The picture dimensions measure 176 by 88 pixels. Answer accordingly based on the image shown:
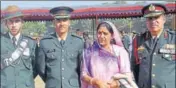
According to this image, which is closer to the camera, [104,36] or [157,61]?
[104,36]

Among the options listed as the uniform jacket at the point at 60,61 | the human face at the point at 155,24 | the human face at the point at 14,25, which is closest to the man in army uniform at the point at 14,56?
the human face at the point at 14,25

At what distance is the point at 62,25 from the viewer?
340 centimetres

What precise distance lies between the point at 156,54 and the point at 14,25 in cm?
143

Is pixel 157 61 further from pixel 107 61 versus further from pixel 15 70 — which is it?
pixel 15 70

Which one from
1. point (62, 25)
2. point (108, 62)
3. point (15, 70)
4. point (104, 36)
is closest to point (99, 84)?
point (108, 62)

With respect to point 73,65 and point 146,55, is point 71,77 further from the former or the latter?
point 146,55

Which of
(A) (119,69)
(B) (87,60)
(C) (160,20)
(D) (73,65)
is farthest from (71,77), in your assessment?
(C) (160,20)

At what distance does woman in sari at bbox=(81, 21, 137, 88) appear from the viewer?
125 inches

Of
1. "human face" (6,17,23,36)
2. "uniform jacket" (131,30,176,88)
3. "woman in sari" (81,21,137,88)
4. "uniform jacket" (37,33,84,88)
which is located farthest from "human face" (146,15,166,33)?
"human face" (6,17,23,36)

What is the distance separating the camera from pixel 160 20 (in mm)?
3230

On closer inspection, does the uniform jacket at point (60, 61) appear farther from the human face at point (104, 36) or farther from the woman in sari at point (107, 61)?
the human face at point (104, 36)

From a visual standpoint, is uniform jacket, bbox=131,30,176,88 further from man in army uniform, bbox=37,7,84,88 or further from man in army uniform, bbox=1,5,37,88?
man in army uniform, bbox=1,5,37,88

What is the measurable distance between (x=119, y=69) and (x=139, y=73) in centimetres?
31

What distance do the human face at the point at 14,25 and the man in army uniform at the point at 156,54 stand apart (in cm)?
122
